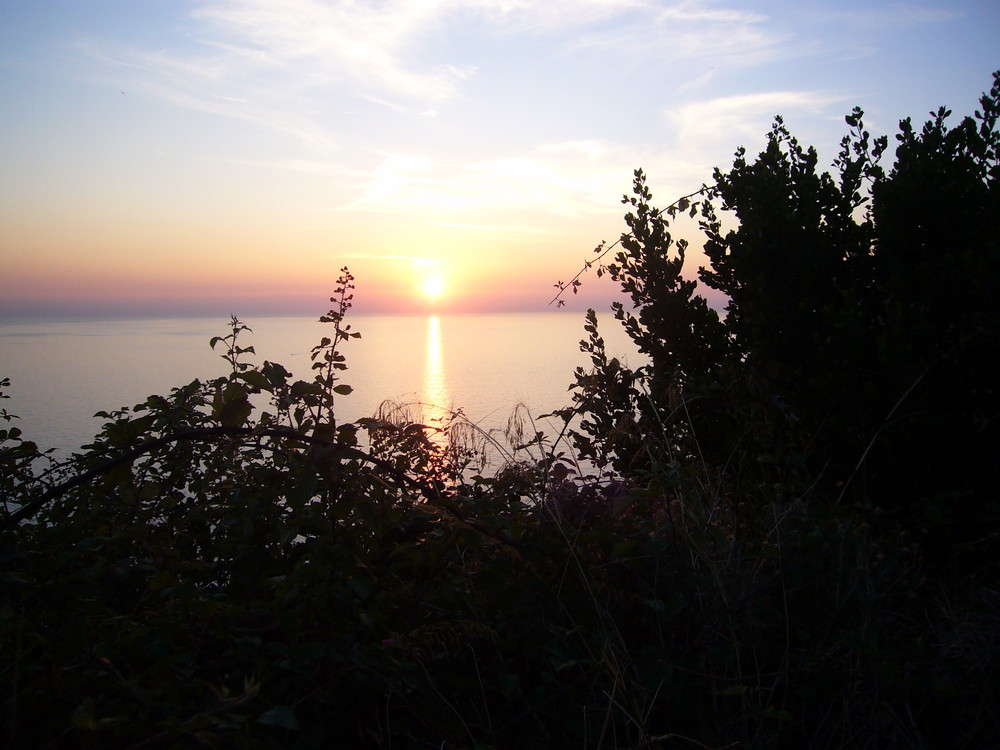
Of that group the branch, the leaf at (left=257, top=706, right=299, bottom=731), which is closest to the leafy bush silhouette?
the branch

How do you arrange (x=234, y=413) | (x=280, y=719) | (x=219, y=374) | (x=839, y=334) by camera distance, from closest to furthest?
(x=280, y=719) < (x=234, y=413) < (x=839, y=334) < (x=219, y=374)

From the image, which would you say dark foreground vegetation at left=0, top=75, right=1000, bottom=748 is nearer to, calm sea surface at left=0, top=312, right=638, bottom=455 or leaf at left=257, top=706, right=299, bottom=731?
leaf at left=257, top=706, right=299, bottom=731

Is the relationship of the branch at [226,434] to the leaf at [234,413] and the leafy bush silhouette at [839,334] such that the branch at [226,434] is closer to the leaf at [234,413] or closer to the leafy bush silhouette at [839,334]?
the leaf at [234,413]

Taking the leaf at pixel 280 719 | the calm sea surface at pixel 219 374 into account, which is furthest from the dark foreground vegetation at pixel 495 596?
the calm sea surface at pixel 219 374

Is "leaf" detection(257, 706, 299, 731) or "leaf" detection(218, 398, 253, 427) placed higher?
"leaf" detection(218, 398, 253, 427)

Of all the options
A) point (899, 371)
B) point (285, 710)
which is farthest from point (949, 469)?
point (285, 710)

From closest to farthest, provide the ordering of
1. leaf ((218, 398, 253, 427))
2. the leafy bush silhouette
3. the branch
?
the branch
leaf ((218, 398, 253, 427))
the leafy bush silhouette

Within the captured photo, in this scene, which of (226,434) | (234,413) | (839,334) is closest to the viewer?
(226,434)

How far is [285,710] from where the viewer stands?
1.48 meters

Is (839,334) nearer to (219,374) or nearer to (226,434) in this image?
(226,434)

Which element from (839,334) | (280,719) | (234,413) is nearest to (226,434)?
(234,413)

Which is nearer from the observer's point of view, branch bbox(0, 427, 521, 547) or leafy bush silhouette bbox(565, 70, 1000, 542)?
branch bbox(0, 427, 521, 547)

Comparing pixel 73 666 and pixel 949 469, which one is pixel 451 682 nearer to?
pixel 73 666

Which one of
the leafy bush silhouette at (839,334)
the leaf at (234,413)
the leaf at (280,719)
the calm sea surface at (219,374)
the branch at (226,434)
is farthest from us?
the calm sea surface at (219,374)
